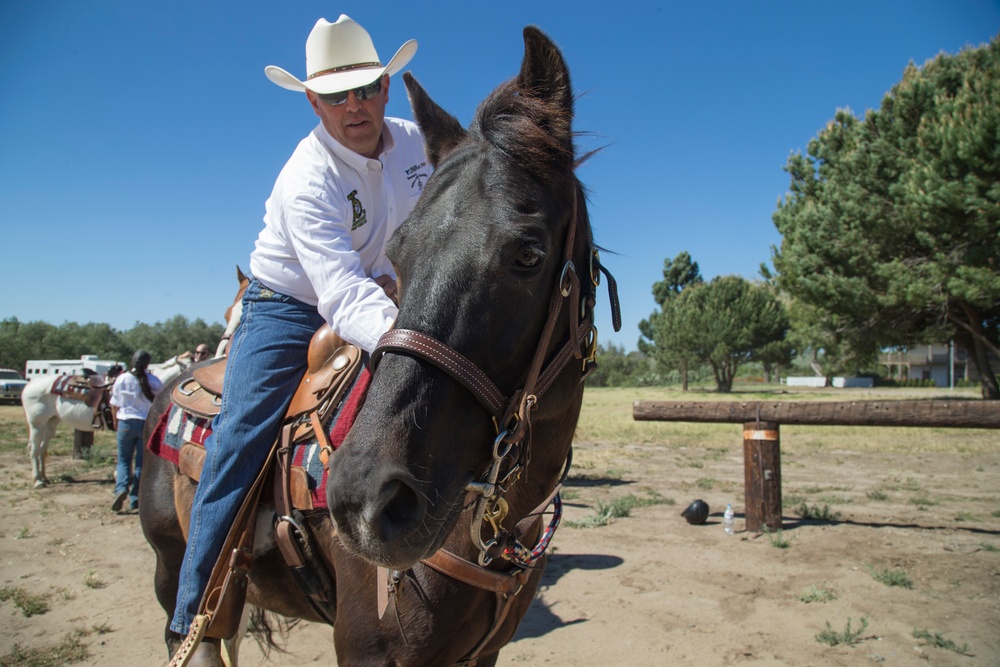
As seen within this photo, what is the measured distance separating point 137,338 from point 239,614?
291ft

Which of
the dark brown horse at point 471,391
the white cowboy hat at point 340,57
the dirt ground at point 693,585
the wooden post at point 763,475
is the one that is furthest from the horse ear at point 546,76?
the wooden post at point 763,475

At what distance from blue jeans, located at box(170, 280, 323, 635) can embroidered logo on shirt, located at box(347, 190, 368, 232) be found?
1.64 feet

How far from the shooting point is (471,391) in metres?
1.54

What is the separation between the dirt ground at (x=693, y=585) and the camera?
485 centimetres

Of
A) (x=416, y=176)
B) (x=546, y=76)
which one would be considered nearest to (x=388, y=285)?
(x=416, y=176)

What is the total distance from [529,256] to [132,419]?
10932 millimetres

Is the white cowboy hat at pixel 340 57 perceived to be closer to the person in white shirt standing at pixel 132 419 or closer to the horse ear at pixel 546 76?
the horse ear at pixel 546 76

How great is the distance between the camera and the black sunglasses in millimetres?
2658

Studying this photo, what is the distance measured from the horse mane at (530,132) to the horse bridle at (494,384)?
0.13 metres

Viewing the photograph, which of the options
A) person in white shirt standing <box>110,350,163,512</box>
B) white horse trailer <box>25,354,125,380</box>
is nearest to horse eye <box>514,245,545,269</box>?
Result: person in white shirt standing <box>110,350,163,512</box>

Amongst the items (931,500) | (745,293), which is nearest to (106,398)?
(931,500)

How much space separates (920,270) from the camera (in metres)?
25.1

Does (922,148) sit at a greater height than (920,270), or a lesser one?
greater

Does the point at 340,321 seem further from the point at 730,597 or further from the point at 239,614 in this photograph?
the point at 730,597
